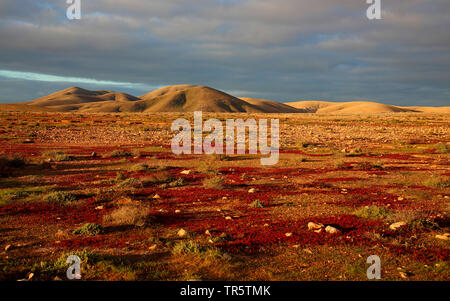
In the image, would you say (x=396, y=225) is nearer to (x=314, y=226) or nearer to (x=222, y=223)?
(x=314, y=226)

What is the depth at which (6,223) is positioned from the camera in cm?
866

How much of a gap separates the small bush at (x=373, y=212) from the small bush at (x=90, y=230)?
7.58m

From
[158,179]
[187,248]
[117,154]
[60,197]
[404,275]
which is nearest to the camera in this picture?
[404,275]

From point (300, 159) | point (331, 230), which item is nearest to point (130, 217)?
point (331, 230)

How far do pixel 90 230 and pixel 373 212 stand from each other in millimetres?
8205

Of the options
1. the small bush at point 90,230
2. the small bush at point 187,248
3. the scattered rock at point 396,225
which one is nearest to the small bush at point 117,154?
the small bush at point 90,230

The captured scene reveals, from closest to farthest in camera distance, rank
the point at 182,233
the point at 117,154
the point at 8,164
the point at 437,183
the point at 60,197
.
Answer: the point at 182,233 → the point at 60,197 → the point at 437,183 → the point at 8,164 → the point at 117,154

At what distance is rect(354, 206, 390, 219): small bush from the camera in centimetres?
945

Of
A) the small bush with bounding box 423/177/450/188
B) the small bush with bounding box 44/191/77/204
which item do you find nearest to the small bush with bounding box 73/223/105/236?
the small bush with bounding box 44/191/77/204

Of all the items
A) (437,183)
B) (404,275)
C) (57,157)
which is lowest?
(404,275)

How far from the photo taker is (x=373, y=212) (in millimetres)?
9617

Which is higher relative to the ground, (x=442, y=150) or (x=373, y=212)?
(x=442, y=150)

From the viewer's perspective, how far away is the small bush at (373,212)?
9447mm

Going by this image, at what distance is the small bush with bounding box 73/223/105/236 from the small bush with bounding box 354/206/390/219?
298 inches
